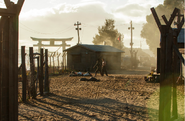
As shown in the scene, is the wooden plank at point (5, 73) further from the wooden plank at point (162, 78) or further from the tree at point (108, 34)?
the tree at point (108, 34)

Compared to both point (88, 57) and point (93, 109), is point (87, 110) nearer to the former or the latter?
point (93, 109)

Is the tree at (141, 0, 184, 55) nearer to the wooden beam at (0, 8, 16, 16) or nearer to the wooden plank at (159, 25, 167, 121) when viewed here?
the wooden plank at (159, 25, 167, 121)

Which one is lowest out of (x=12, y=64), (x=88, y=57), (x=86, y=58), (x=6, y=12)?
(x=12, y=64)

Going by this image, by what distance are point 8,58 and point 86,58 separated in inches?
908

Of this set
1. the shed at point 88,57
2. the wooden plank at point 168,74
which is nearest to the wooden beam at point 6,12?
the wooden plank at point 168,74

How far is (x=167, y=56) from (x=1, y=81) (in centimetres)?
358

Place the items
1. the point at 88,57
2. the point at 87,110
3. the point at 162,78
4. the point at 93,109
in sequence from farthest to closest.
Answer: the point at 88,57 < the point at 93,109 < the point at 87,110 < the point at 162,78

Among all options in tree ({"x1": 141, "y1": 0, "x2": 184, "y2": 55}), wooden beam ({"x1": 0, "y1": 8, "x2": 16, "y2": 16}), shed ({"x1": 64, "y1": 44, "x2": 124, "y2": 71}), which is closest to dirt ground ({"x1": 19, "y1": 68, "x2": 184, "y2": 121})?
wooden beam ({"x1": 0, "y1": 8, "x2": 16, "y2": 16})

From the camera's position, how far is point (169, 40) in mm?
4344

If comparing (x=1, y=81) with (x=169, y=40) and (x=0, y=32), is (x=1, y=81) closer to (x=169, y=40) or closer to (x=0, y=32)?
(x=0, y=32)

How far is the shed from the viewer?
2609 cm

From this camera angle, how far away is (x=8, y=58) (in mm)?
3348

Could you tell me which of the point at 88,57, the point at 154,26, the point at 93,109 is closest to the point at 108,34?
the point at 154,26

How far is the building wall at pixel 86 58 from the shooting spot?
26106mm
